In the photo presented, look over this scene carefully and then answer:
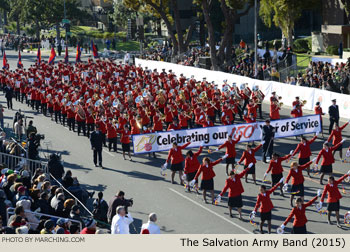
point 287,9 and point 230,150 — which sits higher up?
point 287,9

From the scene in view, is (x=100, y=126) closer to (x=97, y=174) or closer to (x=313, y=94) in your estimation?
(x=97, y=174)

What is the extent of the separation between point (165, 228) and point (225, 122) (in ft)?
27.4

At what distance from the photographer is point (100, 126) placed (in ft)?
77.7

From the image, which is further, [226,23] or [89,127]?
[226,23]

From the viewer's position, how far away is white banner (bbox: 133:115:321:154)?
2153cm

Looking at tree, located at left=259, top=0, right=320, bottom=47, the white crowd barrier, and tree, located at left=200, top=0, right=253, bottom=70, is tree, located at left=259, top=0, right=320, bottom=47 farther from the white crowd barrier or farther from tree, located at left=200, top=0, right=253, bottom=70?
the white crowd barrier

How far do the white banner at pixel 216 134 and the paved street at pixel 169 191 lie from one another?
630 mm

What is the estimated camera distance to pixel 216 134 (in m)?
22.1

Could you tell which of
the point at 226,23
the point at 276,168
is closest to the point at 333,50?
the point at 226,23

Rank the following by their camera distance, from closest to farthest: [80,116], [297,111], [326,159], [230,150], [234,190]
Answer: [234,190], [326,159], [230,150], [297,111], [80,116]

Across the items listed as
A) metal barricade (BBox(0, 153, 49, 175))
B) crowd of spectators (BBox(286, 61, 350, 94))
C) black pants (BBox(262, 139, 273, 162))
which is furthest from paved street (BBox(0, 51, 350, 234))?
crowd of spectators (BBox(286, 61, 350, 94))

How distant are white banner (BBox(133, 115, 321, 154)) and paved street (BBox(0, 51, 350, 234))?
0.63m

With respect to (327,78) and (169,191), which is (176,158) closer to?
(169,191)

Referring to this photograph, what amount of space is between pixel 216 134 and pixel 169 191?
→ 4205 millimetres
